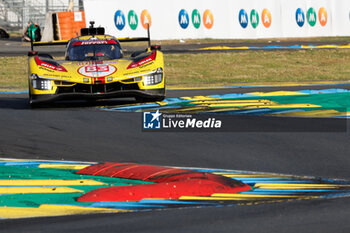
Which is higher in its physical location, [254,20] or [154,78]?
[254,20]

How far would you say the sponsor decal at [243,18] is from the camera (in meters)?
29.4

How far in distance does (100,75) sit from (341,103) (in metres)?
4.12

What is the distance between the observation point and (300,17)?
31.3 metres

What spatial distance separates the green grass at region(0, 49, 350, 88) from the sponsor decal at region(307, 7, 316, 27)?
873 cm

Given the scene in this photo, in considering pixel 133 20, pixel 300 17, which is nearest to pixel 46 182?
pixel 133 20

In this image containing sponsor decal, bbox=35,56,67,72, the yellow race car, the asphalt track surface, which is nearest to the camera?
the asphalt track surface

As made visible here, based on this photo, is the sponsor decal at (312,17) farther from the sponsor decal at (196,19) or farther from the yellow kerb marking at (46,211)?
the yellow kerb marking at (46,211)

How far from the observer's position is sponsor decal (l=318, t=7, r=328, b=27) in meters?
32.2

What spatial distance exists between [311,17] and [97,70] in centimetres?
2305

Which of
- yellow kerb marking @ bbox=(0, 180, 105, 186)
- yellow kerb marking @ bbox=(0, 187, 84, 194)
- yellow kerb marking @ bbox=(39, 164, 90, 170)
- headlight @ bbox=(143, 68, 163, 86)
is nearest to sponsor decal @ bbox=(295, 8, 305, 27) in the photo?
headlight @ bbox=(143, 68, 163, 86)

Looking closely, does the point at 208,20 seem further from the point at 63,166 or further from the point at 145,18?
the point at 63,166

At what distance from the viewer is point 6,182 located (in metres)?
5.86

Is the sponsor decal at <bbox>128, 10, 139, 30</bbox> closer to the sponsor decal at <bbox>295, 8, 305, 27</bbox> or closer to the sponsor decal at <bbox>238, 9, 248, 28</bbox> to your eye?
the sponsor decal at <bbox>238, 9, 248, 28</bbox>

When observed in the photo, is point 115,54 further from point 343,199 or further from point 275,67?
point 275,67
